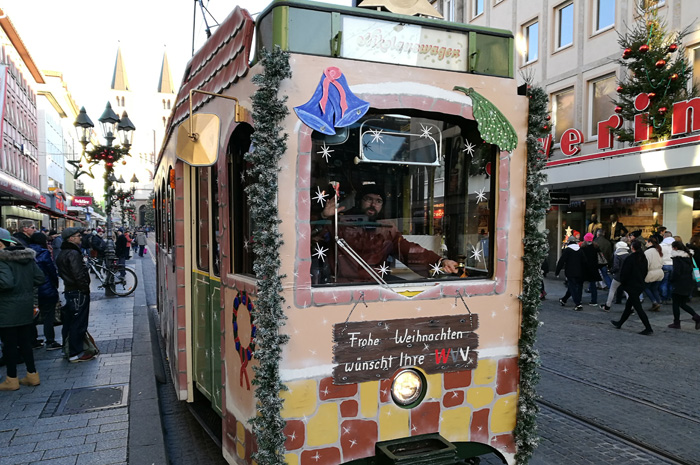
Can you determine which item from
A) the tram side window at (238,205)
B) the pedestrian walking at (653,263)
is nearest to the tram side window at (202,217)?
the tram side window at (238,205)

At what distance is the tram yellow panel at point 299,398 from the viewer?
2.57 metres

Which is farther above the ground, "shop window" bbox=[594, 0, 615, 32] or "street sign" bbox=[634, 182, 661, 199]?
A: "shop window" bbox=[594, 0, 615, 32]

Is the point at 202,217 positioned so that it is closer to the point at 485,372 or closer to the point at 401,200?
the point at 401,200

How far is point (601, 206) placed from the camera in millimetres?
16500

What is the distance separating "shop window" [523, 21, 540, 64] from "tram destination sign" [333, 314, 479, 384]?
1889 cm

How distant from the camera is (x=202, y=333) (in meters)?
4.09

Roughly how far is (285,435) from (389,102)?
6.10ft

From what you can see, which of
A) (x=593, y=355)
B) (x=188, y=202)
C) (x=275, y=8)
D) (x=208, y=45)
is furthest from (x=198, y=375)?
(x=593, y=355)

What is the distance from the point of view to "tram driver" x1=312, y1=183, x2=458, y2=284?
9.23 ft

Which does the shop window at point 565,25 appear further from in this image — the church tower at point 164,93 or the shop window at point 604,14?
the church tower at point 164,93

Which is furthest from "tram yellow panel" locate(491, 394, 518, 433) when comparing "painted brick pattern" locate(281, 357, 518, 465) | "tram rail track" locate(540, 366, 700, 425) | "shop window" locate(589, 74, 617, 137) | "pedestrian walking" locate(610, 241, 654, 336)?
"shop window" locate(589, 74, 617, 137)

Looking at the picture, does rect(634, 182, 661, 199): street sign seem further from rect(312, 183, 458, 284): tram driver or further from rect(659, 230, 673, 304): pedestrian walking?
rect(312, 183, 458, 284): tram driver

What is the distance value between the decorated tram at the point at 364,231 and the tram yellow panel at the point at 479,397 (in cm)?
1

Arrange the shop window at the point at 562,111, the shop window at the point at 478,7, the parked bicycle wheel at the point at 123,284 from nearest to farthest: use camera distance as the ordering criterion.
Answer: the parked bicycle wheel at the point at 123,284
the shop window at the point at 562,111
the shop window at the point at 478,7
